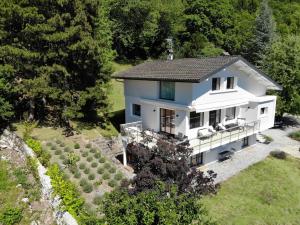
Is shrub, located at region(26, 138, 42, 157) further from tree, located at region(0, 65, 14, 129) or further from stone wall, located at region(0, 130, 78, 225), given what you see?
tree, located at region(0, 65, 14, 129)

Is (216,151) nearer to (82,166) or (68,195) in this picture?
(82,166)

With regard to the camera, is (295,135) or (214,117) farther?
(295,135)

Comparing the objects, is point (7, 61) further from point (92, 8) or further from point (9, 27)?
point (92, 8)

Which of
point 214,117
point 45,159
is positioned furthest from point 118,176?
point 214,117

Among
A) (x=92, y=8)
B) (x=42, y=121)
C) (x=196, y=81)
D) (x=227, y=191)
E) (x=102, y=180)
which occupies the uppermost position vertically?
(x=92, y=8)

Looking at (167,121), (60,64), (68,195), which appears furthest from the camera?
(60,64)

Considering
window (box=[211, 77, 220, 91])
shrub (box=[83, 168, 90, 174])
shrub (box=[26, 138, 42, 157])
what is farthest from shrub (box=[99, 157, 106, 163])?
window (box=[211, 77, 220, 91])

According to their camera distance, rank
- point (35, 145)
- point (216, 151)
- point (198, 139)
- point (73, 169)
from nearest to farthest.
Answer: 1. point (73, 169)
2. point (35, 145)
3. point (198, 139)
4. point (216, 151)

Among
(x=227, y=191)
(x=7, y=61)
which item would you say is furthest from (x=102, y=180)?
(x=7, y=61)
